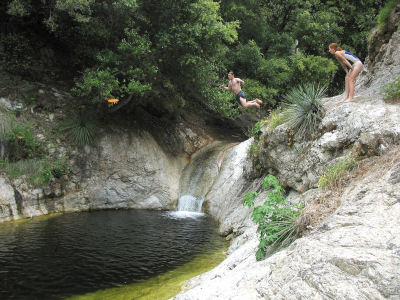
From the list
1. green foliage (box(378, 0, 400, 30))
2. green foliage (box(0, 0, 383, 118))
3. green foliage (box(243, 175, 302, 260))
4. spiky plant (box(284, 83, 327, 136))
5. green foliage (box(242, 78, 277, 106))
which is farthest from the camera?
green foliage (box(242, 78, 277, 106))

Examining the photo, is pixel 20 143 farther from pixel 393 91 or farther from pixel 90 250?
pixel 393 91

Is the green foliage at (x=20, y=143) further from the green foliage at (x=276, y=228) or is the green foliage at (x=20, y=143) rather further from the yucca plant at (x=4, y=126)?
the green foliage at (x=276, y=228)

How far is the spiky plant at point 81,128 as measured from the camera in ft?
46.1

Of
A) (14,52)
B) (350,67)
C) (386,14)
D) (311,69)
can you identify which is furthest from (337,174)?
(14,52)

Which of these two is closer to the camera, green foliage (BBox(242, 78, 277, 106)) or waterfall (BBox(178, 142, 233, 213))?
waterfall (BBox(178, 142, 233, 213))

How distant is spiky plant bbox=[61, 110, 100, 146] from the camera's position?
46.1 feet

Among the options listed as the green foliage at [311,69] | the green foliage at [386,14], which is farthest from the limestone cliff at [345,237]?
the green foliage at [311,69]

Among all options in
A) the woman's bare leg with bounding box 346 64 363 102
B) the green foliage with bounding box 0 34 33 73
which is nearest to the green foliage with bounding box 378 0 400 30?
the woman's bare leg with bounding box 346 64 363 102

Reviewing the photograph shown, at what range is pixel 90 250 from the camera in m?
8.79

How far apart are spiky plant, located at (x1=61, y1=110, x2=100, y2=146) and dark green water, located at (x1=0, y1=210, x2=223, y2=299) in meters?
3.25

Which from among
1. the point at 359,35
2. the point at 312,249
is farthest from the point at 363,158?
the point at 359,35

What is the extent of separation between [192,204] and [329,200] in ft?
33.3

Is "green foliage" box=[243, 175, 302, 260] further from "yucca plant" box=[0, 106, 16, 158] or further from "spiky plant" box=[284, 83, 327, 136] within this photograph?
"yucca plant" box=[0, 106, 16, 158]

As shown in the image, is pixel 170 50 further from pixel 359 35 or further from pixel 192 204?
pixel 359 35
